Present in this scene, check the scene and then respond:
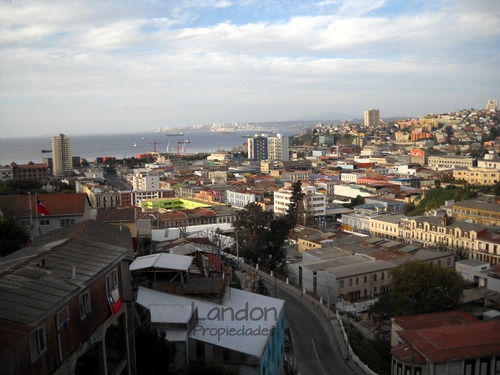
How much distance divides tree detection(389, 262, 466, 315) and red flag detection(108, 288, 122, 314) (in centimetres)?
645

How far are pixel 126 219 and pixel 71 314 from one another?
5.93 meters

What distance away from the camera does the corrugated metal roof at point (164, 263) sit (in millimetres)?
5419

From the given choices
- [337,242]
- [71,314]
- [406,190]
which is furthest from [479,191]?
[71,314]

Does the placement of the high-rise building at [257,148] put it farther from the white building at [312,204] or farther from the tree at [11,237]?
the tree at [11,237]

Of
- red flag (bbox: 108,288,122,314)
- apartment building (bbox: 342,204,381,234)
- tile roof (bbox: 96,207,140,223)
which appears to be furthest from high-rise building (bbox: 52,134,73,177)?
red flag (bbox: 108,288,122,314)

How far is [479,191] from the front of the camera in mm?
22109

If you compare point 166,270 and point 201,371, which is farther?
point 166,270

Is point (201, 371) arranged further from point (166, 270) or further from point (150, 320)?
point (166, 270)

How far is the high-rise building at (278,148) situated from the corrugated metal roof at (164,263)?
4516cm

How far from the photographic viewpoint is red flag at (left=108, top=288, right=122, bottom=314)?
3301 mm

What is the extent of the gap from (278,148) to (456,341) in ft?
147

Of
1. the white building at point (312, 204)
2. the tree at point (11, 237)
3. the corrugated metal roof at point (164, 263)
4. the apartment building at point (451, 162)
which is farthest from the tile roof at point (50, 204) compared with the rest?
the apartment building at point (451, 162)

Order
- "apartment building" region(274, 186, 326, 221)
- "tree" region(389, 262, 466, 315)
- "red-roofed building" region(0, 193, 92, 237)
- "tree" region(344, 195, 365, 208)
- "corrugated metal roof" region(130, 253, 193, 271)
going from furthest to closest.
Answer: "tree" region(344, 195, 365, 208) < "apartment building" region(274, 186, 326, 221) < "tree" region(389, 262, 466, 315) < "red-roofed building" region(0, 193, 92, 237) < "corrugated metal roof" region(130, 253, 193, 271)

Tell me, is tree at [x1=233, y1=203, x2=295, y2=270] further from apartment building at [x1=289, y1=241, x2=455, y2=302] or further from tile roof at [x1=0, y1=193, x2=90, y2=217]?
tile roof at [x1=0, y1=193, x2=90, y2=217]
